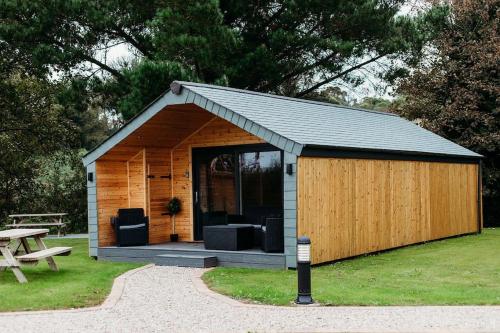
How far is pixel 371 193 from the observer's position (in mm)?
12992

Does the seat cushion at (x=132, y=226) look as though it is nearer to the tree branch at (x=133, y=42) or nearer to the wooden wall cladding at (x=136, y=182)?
the wooden wall cladding at (x=136, y=182)

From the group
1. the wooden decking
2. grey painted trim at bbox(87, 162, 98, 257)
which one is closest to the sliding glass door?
the wooden decking

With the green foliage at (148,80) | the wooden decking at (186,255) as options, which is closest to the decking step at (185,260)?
the wooden decking at (186,255)

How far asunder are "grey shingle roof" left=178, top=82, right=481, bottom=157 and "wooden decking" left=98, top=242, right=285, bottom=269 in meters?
2.09

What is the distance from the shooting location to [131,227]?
44.1 ft

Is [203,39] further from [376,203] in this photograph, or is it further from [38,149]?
[38,149]

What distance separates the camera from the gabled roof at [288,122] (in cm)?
1148

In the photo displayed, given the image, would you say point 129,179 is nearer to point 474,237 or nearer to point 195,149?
point 195,149

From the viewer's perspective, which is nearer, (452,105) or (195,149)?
(195,149)

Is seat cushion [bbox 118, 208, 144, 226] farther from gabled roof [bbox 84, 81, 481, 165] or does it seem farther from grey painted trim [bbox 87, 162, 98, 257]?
gabled roof [bbox 84, 81, 481, 165]

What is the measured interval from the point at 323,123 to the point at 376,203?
1.90 metres

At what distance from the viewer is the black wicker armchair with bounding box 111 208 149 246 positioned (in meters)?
13.3

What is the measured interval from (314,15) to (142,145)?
26.6ft

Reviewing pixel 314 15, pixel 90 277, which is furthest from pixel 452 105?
pixel 90 277
